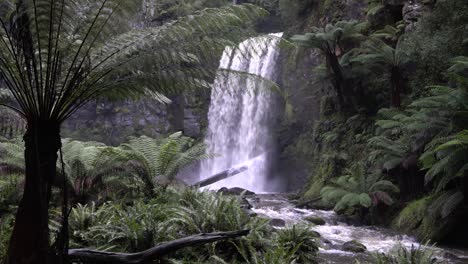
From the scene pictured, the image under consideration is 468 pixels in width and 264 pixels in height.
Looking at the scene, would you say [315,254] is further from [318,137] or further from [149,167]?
[318,137]

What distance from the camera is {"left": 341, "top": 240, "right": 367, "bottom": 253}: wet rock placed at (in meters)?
6.75

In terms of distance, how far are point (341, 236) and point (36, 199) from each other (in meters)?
6.02

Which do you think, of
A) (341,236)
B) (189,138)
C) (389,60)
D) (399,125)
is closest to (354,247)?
(341,236)

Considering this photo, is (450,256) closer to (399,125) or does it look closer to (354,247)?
(354,247)

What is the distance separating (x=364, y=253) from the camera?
666 centimetres

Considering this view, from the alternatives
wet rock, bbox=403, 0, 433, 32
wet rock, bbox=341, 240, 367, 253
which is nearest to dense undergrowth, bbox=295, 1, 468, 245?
wet rock, bbox=403, 0, 433, 32

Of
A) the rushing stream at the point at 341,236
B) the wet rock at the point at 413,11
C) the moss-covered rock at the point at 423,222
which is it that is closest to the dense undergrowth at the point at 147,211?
the rushing stream at the point at 341,236

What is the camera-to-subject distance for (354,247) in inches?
268

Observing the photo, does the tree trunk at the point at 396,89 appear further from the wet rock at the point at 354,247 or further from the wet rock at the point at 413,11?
the wet rock at the point at 354,247

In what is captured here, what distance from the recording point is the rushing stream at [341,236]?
6.38 m

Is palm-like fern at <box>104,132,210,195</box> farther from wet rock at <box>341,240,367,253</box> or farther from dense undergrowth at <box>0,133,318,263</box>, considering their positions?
wet rock at <box>341,240,367,253</box>

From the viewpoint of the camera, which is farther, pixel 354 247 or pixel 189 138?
pixel 189 138

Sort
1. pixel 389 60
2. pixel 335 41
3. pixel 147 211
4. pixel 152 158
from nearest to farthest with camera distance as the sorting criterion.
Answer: pixel 147 211
pixel 152 158
pixel 389 60
pixel 335 41

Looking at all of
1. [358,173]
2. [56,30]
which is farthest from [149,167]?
[358,173]
